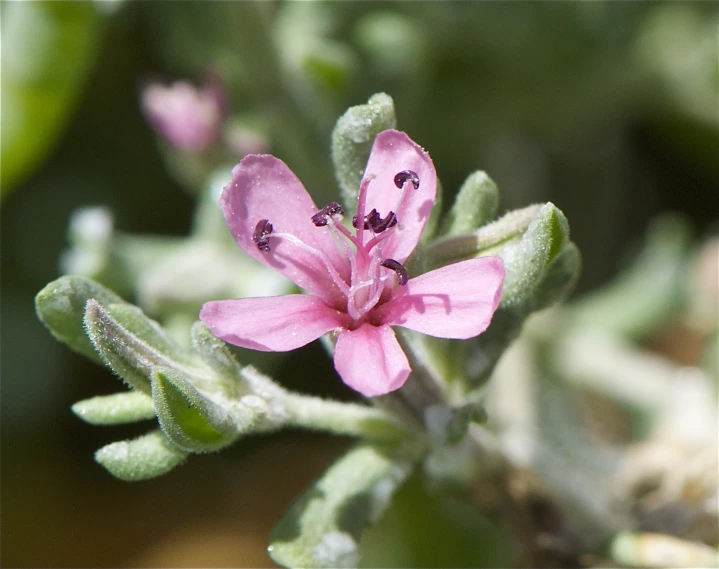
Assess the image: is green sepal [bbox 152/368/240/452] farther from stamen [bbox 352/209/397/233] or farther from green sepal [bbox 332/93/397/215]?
green sepal [bbox 332/93/397/215]

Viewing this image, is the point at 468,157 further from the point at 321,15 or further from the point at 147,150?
the point at 147,150

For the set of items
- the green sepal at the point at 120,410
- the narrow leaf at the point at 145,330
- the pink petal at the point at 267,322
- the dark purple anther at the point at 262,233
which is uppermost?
the dark purple anther at the point at 262,233

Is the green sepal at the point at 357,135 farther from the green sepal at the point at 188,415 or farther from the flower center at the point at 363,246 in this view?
the green sepal at the point at 188,415

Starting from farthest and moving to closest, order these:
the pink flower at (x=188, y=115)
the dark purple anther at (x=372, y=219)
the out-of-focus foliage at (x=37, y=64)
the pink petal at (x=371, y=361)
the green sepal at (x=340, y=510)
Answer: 1. the pink flower at (x=188, y=115)
2. the out-of-focus foliage at (x=37, y=64)
3. the green sepal at (x=340, y=510)
4. the dark purple anther at (x=372, y=219)
5. the pink petal at (x=371, y=361)

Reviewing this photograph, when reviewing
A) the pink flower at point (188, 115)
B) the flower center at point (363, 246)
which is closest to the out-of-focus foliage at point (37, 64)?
the pink flower at point (188, 115)

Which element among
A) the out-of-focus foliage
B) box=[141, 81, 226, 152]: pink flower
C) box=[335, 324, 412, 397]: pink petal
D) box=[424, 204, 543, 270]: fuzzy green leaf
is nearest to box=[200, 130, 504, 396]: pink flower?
box=[335, 324, 412, 397]: pink petal

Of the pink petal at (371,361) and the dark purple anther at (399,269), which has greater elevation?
the dark purple anther at (399,269)

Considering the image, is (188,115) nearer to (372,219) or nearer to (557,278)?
(372,219)
